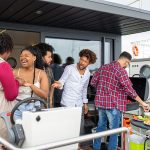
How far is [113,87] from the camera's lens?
12.4 feet

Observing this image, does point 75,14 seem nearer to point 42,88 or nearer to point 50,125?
point 42,88

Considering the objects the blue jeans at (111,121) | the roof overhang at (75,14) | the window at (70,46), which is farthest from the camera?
the window at (70,46)

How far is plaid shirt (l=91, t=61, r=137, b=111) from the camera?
3670 mm

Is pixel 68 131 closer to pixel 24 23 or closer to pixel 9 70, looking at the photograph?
pixel 9 70

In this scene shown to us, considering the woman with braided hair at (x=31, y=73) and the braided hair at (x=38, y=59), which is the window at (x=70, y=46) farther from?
the woman with braided hair at (x=31, y=73)

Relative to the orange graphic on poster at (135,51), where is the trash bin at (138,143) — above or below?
below

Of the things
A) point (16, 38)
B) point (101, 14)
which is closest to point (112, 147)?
point (101, 14)

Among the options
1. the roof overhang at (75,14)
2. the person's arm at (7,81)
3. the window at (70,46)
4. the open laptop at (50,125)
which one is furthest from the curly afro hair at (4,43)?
the window at (70,46)

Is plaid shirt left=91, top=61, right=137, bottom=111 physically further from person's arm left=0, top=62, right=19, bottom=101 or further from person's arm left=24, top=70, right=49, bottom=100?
person's arm left=0, top=62, right=19, bottom=101

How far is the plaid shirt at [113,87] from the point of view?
144 inches

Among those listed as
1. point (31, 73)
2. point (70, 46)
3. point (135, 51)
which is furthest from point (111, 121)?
point (135, 51)

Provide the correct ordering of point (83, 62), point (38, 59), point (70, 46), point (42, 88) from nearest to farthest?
point (42, 88) < point (38, 59) < point (83, 62) < point (70, 46)

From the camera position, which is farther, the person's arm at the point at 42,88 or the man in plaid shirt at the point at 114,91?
the man in plaid shirt at the point at 114,91

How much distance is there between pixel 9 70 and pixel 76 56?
311cm
